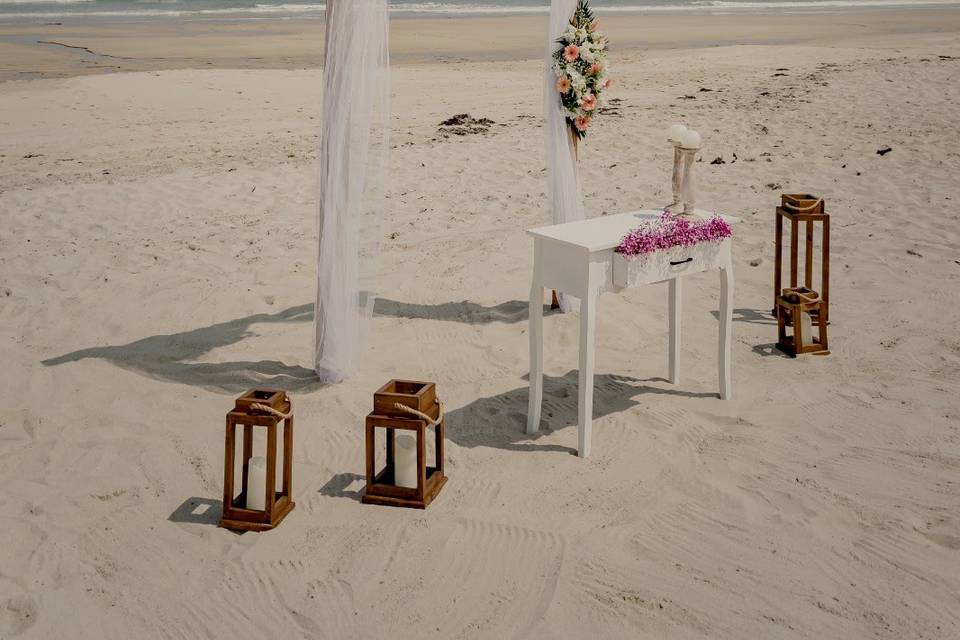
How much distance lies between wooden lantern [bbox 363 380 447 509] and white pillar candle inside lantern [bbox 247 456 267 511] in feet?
1.47

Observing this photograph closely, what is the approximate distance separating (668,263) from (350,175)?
175cm

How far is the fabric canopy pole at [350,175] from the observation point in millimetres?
4844

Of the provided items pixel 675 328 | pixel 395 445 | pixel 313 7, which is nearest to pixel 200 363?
pixel 395 445

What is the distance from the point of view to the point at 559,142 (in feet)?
20.3

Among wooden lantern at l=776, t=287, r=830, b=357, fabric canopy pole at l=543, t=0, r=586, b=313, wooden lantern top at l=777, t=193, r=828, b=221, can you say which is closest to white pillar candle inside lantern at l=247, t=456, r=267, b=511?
fabric canopy pole at l=543, t=0, r=586, b=313

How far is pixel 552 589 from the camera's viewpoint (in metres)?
3.56

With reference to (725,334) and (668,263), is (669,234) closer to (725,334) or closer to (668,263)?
(668,263)

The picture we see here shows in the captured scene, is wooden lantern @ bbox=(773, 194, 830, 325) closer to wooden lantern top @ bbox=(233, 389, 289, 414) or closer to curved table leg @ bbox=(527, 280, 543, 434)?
curved table leg @ bbox=(527, 280, 543, 434)

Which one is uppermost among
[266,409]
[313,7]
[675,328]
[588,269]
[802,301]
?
[313,7]

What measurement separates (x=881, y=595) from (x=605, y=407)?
1.94 metres

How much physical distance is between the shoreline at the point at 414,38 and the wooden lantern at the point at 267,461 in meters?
16.6

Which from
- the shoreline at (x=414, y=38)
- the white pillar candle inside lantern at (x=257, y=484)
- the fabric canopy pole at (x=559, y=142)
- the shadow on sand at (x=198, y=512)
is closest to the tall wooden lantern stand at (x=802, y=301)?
the fabric canopy pole at (x=559, y=142)

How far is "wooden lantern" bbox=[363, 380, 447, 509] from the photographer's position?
13.4 feet

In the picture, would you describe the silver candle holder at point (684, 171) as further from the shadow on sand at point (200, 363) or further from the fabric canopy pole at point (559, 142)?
the shadow on sand at point (200, 363)
